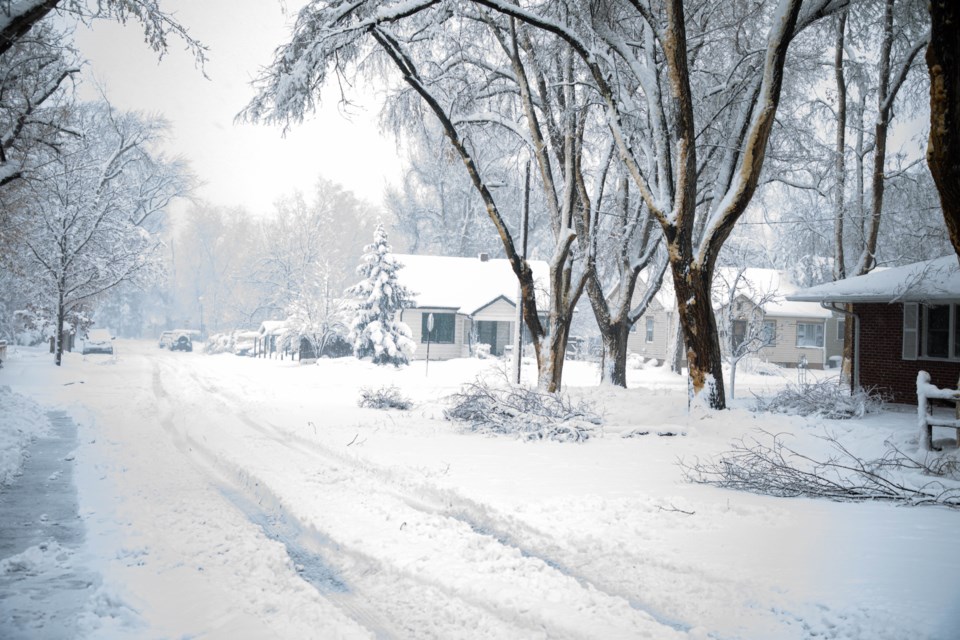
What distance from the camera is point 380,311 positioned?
33.1 metres

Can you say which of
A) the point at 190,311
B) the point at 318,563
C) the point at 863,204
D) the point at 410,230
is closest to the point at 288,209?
the point at 410,230

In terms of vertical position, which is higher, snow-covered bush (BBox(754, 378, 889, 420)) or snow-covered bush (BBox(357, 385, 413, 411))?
snow-covered bush (BBox(754, 378, 889, 420))

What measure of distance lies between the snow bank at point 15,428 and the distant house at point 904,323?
16536 millimetres

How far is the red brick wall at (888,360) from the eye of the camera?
15.7 metres

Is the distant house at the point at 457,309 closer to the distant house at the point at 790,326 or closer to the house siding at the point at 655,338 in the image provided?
the house siding at the point at 655,338

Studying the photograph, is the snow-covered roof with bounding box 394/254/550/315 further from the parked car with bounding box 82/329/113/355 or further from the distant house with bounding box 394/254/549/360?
the parked car with bounding box 82/329/113/355

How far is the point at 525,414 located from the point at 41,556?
773cm

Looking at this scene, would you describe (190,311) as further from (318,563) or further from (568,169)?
(318,563)

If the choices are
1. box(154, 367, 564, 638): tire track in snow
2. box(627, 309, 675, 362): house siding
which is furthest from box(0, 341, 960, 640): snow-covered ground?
box(627, 309, 675, 362): house siding

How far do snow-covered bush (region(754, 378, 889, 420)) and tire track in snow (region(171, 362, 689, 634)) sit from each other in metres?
10.4

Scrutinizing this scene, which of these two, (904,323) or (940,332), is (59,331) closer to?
(904,323)

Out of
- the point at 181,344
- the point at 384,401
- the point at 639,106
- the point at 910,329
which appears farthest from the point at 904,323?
the point at 181,344

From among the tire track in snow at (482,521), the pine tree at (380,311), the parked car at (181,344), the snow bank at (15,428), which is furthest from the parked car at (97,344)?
the tire track in snow at (482,521)

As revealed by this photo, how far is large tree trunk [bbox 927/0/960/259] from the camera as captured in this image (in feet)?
17.8
